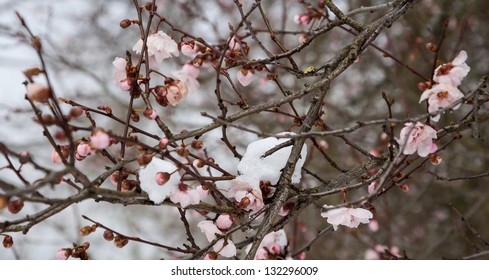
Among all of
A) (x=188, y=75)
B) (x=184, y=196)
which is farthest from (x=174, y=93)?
(x=184, y=196)

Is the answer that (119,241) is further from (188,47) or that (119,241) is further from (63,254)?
(188,47)

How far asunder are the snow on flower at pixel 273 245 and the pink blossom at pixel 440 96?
0.83 metres

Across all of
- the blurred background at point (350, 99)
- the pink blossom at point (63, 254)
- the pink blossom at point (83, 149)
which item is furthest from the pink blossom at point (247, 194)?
the blurred background at point (350, 99)

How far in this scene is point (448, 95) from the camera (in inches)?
63.0

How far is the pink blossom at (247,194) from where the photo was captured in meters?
1.59

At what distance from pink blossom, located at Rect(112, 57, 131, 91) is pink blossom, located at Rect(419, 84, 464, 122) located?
93 cm

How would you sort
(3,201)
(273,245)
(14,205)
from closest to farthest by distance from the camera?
(3,201) < (14,205) < (273,245)

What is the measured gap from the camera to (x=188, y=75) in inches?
71.2

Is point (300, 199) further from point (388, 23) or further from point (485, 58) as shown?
point (485, 58)

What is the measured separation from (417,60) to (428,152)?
9.96 ft

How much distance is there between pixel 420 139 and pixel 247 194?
0.57 m

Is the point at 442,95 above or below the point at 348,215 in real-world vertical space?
above

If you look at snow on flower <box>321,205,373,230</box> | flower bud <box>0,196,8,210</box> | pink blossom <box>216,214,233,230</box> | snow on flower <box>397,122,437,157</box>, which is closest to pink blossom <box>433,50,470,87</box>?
snow on flower <box>397,122,437,157</box>

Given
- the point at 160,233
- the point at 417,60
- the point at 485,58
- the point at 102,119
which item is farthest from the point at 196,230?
the point at 485,58
